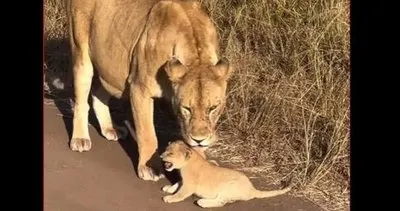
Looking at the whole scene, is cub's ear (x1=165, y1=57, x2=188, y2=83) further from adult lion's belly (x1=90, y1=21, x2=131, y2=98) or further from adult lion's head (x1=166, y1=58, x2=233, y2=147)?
adult lion's belly (x1=90, y1=21, x2=131, y2=98)

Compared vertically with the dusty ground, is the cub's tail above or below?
above

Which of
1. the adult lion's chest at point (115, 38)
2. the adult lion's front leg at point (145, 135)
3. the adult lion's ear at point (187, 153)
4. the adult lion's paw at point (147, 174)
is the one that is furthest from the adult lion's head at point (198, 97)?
the adult lion's chest at point (115, 38)

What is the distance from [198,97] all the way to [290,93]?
1.64m

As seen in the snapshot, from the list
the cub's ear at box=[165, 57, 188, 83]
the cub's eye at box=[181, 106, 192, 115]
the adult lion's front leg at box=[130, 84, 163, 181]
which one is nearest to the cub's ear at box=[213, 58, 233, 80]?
the cub's ear at box=[165, 57, 188, 83]

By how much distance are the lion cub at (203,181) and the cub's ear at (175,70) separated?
0.43 m

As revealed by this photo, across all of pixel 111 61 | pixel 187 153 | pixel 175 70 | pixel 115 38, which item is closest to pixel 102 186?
pixel 187 153

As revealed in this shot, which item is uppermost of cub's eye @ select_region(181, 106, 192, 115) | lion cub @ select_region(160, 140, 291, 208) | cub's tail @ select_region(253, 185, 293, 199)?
cub's eye @ select_region(181, 106, 192, 115)

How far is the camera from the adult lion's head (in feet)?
16.7

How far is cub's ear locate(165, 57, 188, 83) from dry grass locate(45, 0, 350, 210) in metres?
1.07

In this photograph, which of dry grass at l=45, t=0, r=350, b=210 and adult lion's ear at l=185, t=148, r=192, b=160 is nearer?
adult lion's ear at l=185, t=148, r=192, b=160

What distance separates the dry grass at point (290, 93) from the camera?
19.0 feet

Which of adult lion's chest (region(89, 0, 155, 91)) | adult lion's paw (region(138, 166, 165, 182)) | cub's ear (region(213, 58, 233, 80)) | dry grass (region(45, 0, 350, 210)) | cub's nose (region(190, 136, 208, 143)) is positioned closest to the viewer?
cub's nose (region(190, 136, 208, 143))

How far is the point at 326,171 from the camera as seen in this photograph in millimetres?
5684
